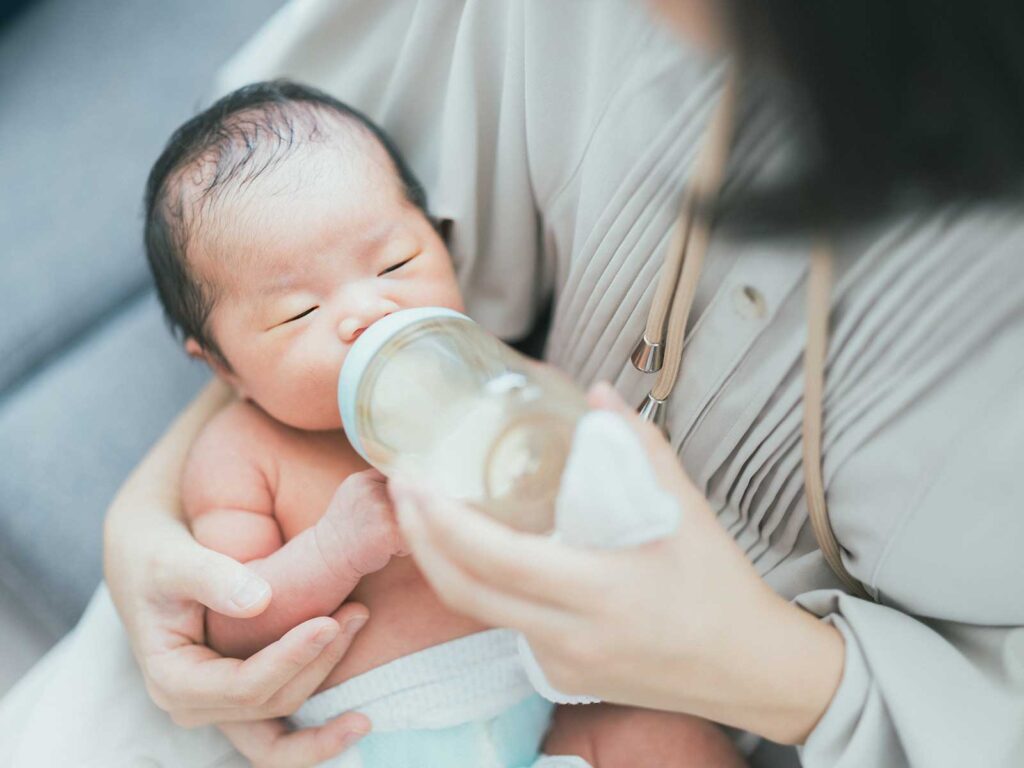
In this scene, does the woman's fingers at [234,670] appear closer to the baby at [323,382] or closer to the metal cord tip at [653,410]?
the baby at [323,382]

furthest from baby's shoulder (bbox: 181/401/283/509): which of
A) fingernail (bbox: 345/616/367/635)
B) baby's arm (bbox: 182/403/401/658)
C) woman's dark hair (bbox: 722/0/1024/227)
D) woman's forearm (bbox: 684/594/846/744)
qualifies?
woman's dark hair (bbox: 722/0/1024/227)

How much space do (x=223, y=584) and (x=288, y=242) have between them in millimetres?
379

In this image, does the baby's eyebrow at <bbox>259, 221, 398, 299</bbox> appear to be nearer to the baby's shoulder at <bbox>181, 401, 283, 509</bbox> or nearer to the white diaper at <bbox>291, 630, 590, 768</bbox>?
the baby's shoulder at <bbox>181, 401, 283, 509</bbox>

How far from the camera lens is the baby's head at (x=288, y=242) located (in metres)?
0.93

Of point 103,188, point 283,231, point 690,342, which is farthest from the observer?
point 103,188

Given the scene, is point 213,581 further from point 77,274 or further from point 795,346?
point 77,274

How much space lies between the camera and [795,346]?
0.73 m

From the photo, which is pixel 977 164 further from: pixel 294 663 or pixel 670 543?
pixel 294 663

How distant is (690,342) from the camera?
82cm

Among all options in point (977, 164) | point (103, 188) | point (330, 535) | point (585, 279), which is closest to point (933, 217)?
point (977, 164)

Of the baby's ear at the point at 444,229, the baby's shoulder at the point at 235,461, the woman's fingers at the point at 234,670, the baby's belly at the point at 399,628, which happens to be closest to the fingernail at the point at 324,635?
the woman's fingers at the point at 234,670

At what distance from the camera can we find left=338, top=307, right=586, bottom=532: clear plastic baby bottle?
669 millimetres

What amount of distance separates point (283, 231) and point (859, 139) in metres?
0.62

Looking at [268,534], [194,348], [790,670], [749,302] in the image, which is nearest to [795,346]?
[749,302]
